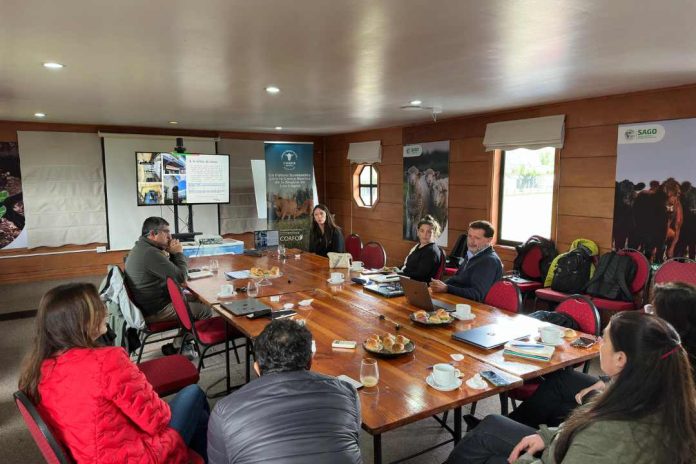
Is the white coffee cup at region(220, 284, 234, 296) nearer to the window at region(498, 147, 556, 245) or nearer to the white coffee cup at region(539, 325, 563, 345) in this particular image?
the white coffee cup at region(539, 325, 563, 345)

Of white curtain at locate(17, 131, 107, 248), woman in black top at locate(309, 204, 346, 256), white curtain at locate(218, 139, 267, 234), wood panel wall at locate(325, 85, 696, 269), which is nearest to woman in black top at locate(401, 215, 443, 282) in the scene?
woman in black top at locate(309, 204, 346, 256)

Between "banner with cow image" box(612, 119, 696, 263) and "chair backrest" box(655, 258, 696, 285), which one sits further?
"banner with cow image" box(612, 119, 696, 263)

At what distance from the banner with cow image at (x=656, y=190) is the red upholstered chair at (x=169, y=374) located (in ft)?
13.7

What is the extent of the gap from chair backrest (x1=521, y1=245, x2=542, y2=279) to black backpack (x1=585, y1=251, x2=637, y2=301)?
2.42 ft

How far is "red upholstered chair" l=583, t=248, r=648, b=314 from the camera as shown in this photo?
167 inches

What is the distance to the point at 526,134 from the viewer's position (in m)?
5.38

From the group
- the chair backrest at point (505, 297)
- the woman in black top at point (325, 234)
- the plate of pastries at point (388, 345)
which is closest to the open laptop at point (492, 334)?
the plate of pastries at point (388, 345)

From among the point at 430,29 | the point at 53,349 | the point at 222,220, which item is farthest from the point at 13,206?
the point at 430,29

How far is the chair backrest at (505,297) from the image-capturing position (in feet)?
10.1

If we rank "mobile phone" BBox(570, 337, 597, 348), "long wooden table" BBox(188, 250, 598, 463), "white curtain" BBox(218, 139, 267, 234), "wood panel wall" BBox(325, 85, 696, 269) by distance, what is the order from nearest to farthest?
"long wooden table" BBox(188, 250, 598, 463) < "mobile phone" BBox(570, 337, 597, 348) < "wood panel wall" BBox(325, 85, 696, 269) < "white curtain" BBox(218, 139, 267, 234)

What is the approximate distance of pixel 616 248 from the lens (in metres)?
4.67

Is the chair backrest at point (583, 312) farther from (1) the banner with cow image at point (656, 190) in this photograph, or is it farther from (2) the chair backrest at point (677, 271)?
(1) the banner with cow image at point (656, 190)

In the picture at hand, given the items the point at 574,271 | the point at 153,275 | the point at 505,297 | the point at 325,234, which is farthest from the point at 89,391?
the point at 574,271

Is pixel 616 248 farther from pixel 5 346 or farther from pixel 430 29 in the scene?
pixel 5 346
